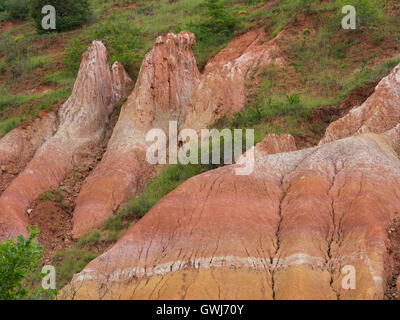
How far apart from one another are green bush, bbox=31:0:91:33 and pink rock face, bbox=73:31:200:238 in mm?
17033

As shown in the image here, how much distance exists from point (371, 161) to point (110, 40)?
22751mm

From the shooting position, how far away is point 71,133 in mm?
22266

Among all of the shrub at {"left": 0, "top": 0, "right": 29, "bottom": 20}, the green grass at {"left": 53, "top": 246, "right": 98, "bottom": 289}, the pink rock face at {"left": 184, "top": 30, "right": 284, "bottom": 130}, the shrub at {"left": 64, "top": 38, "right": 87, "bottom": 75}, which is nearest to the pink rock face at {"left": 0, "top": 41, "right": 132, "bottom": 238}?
the green grass at {"left": 53, "top": 246, "right": 98, "bottom": 289}

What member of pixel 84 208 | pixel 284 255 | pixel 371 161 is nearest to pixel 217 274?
pixel 284 255

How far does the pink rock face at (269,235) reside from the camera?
1052cm

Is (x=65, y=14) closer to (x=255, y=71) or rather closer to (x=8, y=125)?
(x=8, y=125)

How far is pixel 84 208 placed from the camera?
60.3 ft

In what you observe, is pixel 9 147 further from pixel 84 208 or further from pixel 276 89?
pixel 276 89

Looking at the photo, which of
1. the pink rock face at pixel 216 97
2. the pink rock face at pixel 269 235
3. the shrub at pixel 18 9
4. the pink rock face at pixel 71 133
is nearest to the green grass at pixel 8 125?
the pink rock face at pixel 71 133

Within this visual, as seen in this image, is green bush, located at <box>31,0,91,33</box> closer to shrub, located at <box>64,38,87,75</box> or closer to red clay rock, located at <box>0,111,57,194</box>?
shrub, located at <box>64,38,87,75</box>

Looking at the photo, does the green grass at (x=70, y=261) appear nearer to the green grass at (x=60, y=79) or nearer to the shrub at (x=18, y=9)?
the green grass at (x=60, y=79)

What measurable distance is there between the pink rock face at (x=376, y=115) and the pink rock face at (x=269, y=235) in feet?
7.77

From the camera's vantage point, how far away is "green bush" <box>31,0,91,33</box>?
127 ft

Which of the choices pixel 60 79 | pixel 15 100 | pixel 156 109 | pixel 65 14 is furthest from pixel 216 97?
pixel 65 14
